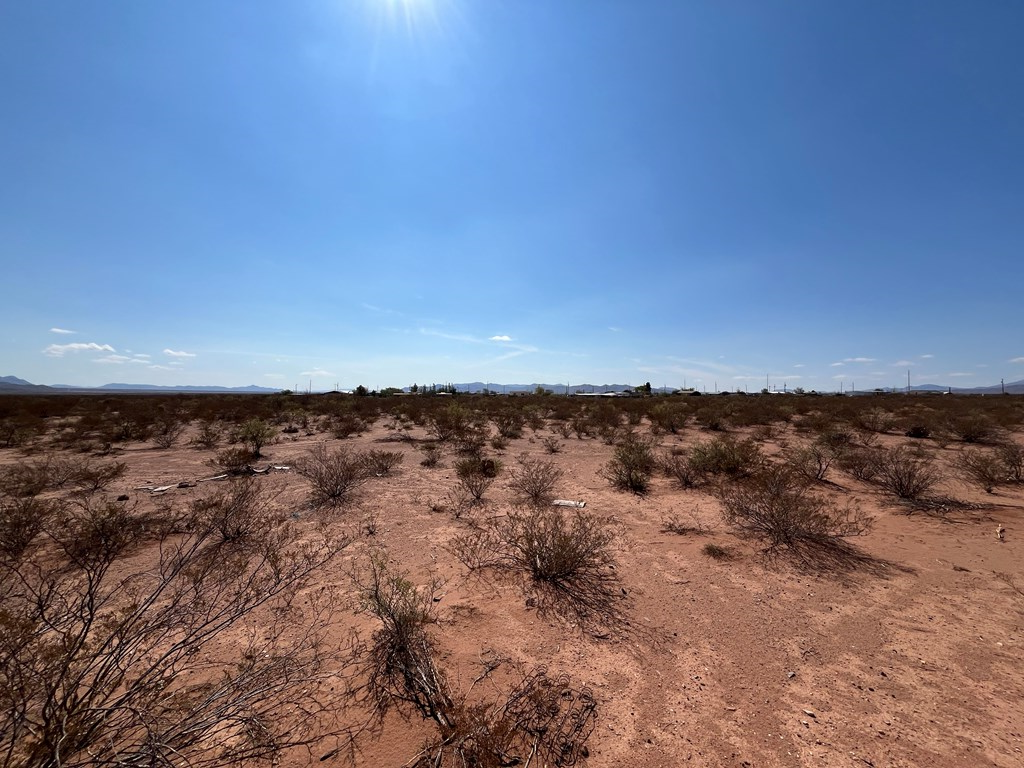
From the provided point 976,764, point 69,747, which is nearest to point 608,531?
point 976,764

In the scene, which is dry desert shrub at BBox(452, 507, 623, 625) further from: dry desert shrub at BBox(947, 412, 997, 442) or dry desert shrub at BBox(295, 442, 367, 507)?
dry desert shrub at BBox(947, 412, 997, 442)

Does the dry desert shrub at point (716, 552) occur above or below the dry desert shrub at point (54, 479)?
below

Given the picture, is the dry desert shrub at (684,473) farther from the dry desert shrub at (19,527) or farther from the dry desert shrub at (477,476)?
the dry desert shrub at (19,527)

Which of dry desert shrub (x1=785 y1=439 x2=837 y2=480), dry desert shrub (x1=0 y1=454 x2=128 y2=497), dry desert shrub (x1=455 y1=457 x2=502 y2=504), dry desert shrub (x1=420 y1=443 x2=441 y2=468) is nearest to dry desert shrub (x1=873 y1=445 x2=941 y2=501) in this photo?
dry desert shrub (x1=785 y1=439 x2=837 y2=480)

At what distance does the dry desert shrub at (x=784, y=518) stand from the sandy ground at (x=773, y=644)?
26cm

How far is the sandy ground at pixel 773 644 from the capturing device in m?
2.57

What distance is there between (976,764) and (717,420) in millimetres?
17820

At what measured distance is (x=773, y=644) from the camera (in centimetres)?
353

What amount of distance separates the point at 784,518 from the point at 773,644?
9.00ft

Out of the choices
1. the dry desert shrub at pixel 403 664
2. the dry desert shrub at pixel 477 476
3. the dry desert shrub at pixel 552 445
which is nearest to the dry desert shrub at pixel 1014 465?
the dry desert shrub at pixel 552 445

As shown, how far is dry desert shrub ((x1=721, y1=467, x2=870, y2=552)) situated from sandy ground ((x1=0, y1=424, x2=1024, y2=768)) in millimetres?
261

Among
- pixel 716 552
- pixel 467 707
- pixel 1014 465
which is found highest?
pixel 1014 465

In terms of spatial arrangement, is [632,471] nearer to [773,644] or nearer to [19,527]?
[773,644]

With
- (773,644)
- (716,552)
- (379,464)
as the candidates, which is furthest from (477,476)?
(773,644)
